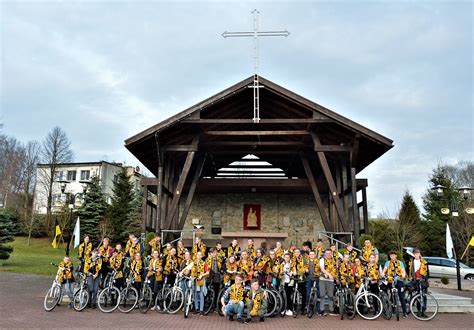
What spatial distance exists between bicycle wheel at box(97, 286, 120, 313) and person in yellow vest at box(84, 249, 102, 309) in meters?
0.24

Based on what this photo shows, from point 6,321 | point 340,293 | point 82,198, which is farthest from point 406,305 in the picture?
point 82,198

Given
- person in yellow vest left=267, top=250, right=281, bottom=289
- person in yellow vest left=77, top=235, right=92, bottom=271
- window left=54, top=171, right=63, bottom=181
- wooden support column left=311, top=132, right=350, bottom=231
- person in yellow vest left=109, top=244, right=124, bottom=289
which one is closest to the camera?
person in yellow vest left=267, top=250, right=281, bottom=289

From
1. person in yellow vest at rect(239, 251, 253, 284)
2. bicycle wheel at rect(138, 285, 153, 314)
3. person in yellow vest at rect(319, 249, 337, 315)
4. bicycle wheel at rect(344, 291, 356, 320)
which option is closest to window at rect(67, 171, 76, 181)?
bicycle wheel at rect(138, 285, 153, 314)

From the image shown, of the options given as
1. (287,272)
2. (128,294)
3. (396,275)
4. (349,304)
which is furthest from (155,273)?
(396,275)

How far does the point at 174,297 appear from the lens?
9.64 meters

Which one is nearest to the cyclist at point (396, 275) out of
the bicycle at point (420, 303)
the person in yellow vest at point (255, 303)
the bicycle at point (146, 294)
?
the bicycle at point (420, 303)

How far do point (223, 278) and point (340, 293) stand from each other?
283 centimetres

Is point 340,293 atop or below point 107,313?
atop

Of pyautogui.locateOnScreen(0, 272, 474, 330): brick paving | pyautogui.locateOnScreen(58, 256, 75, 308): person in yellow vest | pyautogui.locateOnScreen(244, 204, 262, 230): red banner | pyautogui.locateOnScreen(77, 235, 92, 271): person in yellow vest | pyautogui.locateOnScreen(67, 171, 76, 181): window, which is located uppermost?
pyautogui.locateOnScreen(67, 171, 76, 181): window

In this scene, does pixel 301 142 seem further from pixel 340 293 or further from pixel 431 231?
pixel 431 231

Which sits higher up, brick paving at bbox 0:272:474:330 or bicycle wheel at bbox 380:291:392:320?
bicycle wheel at bbox 380:291:392:320

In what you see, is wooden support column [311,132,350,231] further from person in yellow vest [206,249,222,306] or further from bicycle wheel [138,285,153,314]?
bicycle wheel [138,285,153,314]

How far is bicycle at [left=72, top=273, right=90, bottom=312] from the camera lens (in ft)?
31.7

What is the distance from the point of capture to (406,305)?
32.4 feet
